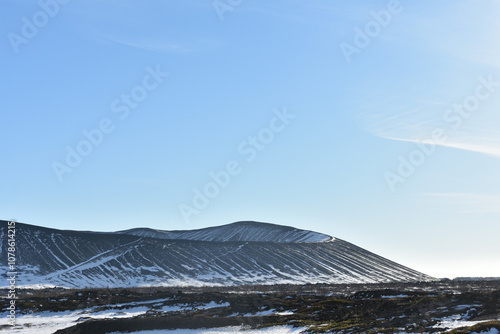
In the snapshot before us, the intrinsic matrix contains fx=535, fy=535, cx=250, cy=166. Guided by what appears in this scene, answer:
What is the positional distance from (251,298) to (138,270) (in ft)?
272

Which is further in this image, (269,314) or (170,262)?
(170,262)

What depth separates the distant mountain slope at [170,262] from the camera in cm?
13425

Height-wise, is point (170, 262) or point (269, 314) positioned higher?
point (170, 262)

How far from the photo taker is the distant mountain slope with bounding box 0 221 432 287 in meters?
134

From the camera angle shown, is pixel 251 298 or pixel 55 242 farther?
pixel 55 242

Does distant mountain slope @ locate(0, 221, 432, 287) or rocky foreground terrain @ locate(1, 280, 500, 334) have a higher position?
distant mountain slope @ locate(0, 221, 432, 287)

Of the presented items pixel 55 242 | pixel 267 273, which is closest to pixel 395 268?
pixel 267 273

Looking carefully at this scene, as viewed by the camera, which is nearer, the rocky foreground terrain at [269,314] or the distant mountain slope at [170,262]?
the rocky foreground terrain at [269,314]

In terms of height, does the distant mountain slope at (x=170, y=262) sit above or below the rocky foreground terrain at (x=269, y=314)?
above

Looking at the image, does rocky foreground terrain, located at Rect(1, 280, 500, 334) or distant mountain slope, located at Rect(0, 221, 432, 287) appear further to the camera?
distant mountain slope, located at Rect(0, 221, 432, 287)

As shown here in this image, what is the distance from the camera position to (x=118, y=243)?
549 ft

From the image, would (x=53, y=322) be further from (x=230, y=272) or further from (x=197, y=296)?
(x=230, y=272)

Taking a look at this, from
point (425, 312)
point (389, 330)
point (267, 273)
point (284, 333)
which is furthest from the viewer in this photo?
point (267, 273)

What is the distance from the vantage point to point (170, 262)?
153 m
